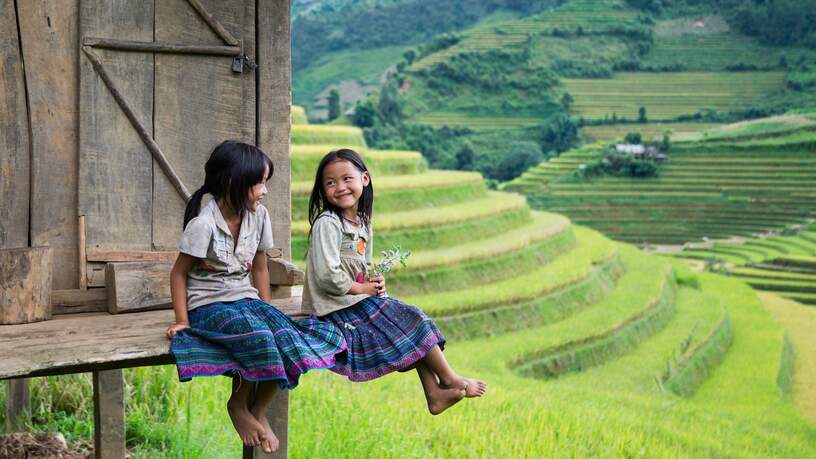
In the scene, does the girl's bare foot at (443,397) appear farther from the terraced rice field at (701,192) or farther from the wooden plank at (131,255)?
the terraced rice field at (701,192)

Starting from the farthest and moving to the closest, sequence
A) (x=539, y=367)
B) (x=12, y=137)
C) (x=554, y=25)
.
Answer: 1. (x=554, y=25)
2. (x=539, y=367)
3. (x=12, y=137)

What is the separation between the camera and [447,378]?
2.93m

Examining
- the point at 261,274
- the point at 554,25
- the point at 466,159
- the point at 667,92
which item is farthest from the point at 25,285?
the point at 554,25

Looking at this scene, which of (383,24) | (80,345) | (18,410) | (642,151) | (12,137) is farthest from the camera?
(383,24)

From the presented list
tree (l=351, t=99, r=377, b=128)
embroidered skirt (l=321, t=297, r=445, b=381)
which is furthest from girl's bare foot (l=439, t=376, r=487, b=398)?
tree (l=351, t=99, r=377, b=128)

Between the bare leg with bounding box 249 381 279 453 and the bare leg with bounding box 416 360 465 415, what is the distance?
18.2 inches

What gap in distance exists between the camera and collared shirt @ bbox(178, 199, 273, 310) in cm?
282

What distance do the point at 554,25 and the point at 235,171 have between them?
6768 centimetres

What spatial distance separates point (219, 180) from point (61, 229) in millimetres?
728

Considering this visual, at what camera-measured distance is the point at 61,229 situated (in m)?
3.21

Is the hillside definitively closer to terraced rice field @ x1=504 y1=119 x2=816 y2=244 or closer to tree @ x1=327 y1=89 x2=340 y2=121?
tree @ x1=327 y1=89 x2=340 y2=121

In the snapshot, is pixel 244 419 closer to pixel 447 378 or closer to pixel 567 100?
pixel 447 378

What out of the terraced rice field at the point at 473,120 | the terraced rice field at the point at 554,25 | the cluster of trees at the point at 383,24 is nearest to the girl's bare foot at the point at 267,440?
the terraced rice field at the point at 473,120

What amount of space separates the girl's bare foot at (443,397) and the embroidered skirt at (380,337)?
12cm
